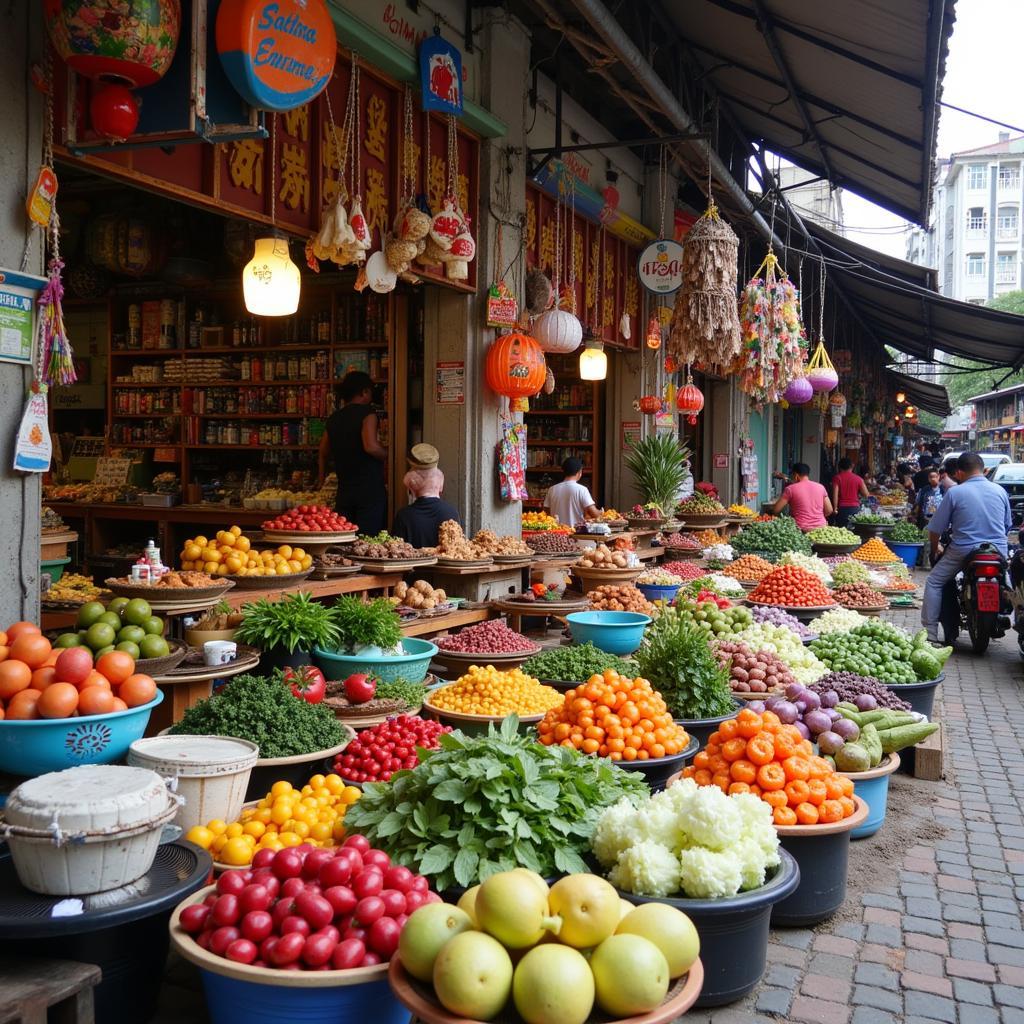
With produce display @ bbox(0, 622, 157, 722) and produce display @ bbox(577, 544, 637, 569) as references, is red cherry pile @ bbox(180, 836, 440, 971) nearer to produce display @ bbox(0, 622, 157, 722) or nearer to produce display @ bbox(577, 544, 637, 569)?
produce display @ bbox(0, 622, 157, 722)

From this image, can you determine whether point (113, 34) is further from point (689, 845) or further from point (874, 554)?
point (874, 554)

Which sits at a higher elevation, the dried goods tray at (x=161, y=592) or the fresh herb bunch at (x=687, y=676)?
the dried goods tray at (x=161, y=592)

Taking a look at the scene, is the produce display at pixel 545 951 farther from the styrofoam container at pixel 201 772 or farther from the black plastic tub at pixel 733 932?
the styrofoam container at pixel 201 772

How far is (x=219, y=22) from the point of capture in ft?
14.3

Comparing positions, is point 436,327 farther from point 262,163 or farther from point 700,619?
point 700,619

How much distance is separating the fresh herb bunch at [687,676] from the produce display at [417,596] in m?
2.30

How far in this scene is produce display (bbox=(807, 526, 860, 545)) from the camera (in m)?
13.4

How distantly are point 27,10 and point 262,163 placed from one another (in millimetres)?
1939

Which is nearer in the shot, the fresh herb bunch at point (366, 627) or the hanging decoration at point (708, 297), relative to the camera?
the fresh herb bunch at point (366, 627)

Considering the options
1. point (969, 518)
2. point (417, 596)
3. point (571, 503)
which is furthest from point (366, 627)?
point (969, 518)

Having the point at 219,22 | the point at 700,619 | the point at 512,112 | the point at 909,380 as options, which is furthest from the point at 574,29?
the point at 909,380

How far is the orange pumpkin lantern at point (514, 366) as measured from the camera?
866 centimetres

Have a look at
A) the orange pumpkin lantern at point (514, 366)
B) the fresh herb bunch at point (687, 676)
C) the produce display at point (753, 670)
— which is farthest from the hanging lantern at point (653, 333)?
the fresh herb bunch at point (687, 676)

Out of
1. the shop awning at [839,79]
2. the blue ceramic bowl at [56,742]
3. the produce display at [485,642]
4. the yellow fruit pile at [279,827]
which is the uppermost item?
the shop awning at [839,79]
